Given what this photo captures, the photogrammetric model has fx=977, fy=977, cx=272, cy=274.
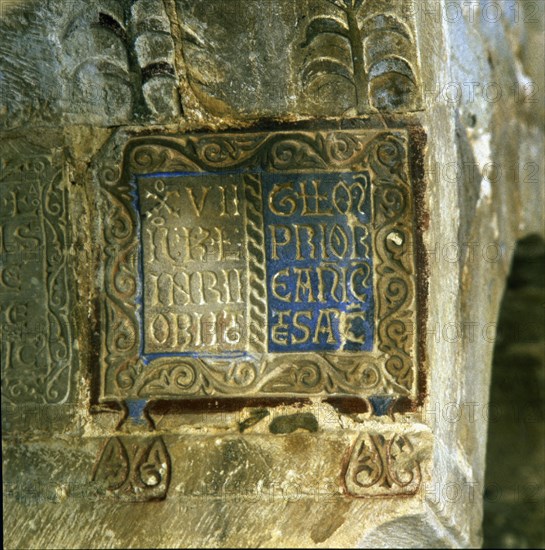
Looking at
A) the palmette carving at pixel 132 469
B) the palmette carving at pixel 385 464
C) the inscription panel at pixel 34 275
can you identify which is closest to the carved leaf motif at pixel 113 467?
the palmette carving at pixel 132 469

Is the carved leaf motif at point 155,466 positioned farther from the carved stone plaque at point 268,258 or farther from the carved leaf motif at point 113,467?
the carved stone plaque at point 268,258

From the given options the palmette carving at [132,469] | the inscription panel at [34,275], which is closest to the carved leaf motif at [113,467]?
the palmette carving at [132,469]

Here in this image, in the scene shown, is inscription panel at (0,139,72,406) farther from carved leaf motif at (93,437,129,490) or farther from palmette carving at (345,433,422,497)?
palmette carving at (345,433,422,497)

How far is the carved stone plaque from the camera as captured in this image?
2830mm

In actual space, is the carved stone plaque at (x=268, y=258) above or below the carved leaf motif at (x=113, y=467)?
above

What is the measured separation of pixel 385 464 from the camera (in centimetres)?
285

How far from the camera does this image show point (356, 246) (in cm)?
283

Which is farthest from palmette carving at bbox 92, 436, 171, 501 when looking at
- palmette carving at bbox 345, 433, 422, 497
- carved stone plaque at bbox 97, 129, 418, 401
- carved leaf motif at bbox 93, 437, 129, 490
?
palmette carving at bbox 345, 433, 422, 497

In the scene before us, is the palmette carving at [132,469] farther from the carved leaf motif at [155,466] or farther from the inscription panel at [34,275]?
the inscription panel at [34,275]

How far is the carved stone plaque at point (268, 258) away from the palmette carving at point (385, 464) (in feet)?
0.49

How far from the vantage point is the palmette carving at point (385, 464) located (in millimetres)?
2844

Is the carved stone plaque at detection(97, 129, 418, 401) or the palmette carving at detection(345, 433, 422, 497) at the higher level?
the carved stone plaque at detection(97, 129, 418, 401)

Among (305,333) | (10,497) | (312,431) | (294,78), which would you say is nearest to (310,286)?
(305,333)

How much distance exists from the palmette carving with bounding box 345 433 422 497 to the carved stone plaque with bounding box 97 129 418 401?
15 centimetres
